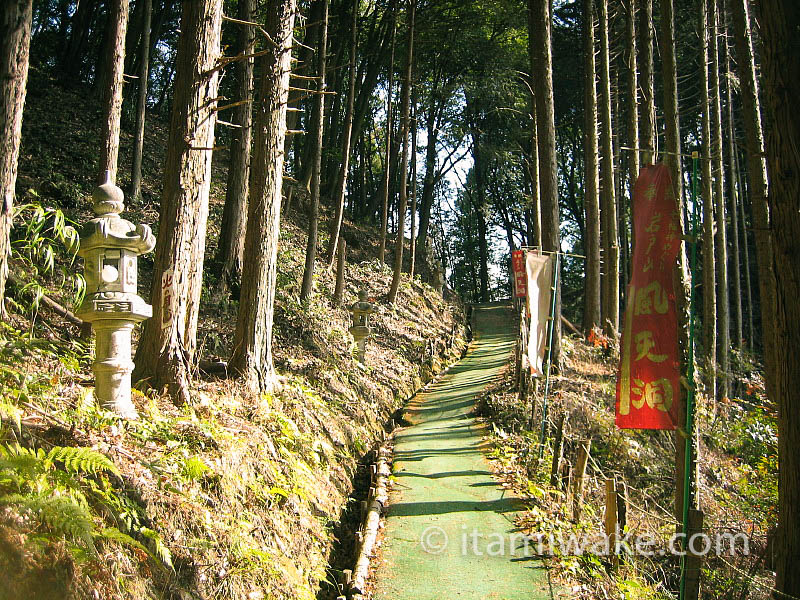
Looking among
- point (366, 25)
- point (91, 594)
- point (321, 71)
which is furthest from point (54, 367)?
point (366, 25)

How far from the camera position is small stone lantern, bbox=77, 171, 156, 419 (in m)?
5.85

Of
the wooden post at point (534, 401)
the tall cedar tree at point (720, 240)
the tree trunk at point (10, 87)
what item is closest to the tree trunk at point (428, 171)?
the tall cedar tree at point (720, 240)

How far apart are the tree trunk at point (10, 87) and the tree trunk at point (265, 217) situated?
15.8 feet

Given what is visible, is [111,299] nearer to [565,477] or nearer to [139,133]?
[565,477]

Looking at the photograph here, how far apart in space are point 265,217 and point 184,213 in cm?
202

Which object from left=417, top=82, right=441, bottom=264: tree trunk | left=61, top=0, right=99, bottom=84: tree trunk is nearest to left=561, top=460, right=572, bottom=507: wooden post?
left=61, top=0, right=99, bottom=84: tree trunk

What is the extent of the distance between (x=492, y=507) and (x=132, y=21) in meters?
23.3

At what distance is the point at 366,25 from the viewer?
28.5 metres

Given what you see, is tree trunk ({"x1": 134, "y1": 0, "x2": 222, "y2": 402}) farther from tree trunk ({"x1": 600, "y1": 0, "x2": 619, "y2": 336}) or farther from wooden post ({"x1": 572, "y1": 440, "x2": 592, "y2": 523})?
tree trunk ({"x1": 600, "y1": 0, "x2": 619, "y2": 336})

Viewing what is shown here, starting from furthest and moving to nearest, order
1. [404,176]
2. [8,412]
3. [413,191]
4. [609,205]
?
[413,191] < [404,176] < [609,205] < [8,412]

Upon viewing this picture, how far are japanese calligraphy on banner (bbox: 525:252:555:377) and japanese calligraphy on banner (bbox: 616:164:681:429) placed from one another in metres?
4.15

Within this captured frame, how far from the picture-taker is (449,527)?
7.80 m

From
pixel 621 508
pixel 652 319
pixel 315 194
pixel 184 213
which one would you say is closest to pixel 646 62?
pixel 315 194

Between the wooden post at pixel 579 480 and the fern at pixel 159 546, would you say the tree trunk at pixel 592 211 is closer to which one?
the wooden post at pixel 579 480
